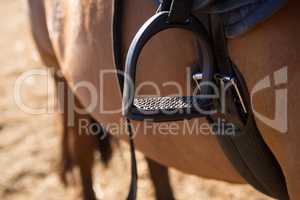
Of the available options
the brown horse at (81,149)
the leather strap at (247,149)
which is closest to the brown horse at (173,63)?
the leather strap at (247,149)

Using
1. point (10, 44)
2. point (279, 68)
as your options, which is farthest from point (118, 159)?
point (10, 44)

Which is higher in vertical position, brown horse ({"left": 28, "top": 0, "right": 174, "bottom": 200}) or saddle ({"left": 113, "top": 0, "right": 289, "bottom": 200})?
saddle ({"left": 113, "top": 0, "right": 289, "bottom": 200})

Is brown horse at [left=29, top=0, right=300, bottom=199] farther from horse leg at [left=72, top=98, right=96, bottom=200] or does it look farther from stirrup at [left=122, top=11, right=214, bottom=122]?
horse leg at [left=72, top=98, right=96, bottom=200]

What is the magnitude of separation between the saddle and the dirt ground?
3.82ft

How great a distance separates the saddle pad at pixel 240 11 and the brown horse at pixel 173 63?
0.08 ft

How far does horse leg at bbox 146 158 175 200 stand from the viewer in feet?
7.57

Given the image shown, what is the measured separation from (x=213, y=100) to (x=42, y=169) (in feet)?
5.73

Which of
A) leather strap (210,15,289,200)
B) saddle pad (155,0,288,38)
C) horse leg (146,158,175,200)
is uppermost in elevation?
saddle pad (155,0,288,38)

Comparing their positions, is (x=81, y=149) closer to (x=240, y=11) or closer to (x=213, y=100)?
(x=213, y=100)

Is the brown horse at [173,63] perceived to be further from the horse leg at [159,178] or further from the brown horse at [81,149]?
the horse leg at [159,178]

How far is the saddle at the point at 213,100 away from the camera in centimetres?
92

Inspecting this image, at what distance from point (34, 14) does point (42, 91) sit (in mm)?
1508

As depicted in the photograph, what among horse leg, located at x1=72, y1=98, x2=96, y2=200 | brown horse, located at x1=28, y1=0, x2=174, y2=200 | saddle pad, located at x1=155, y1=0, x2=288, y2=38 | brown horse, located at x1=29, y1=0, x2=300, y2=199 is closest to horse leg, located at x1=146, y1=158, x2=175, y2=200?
brown horse, located at x1=28, y1=0, x2=174, y2=200

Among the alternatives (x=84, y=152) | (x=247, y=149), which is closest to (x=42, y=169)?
(x=84, y=152)
